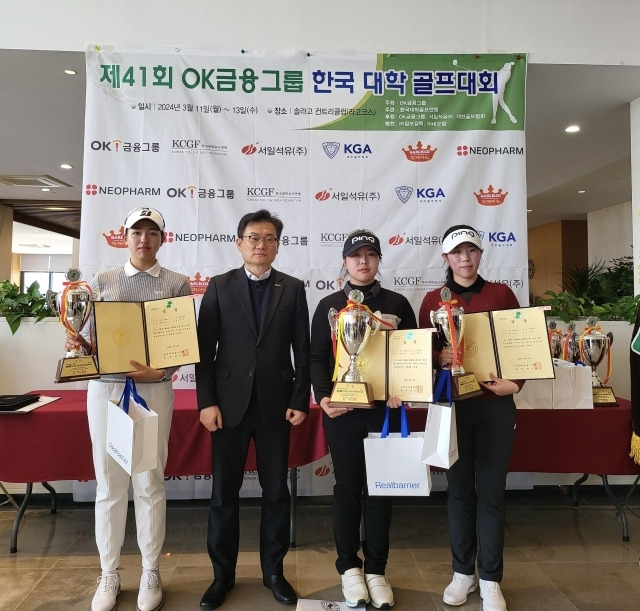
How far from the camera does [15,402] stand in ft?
8.78

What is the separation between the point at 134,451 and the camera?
1872mm

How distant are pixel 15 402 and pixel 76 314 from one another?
0.99m

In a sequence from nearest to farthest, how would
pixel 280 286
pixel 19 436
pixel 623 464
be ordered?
1. pixel 280 286
2. pixel 19 436
3. pixel 623 464

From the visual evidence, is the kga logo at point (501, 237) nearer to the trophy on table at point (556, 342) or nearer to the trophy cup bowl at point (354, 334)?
the trophy on table at point (556, 342)

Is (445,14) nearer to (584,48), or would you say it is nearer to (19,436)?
(584,48)

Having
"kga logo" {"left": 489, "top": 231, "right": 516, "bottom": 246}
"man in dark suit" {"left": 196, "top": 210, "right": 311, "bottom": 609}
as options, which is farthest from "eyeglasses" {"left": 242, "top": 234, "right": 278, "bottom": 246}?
"kga logo" {"left": 489, "top": 231, "right": 516, "bottom": 246}

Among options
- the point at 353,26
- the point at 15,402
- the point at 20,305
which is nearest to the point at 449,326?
the point at 15,402

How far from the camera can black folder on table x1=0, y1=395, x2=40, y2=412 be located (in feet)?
8.59

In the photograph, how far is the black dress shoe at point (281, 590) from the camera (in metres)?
2.17

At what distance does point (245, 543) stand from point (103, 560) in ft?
2.87

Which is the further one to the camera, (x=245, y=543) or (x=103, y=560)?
(x=245, y=543)

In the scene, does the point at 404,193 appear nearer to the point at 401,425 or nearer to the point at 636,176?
the point at 401,425

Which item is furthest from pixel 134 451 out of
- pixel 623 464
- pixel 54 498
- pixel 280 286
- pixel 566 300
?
pixel 566 300

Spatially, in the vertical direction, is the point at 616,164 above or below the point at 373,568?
above
